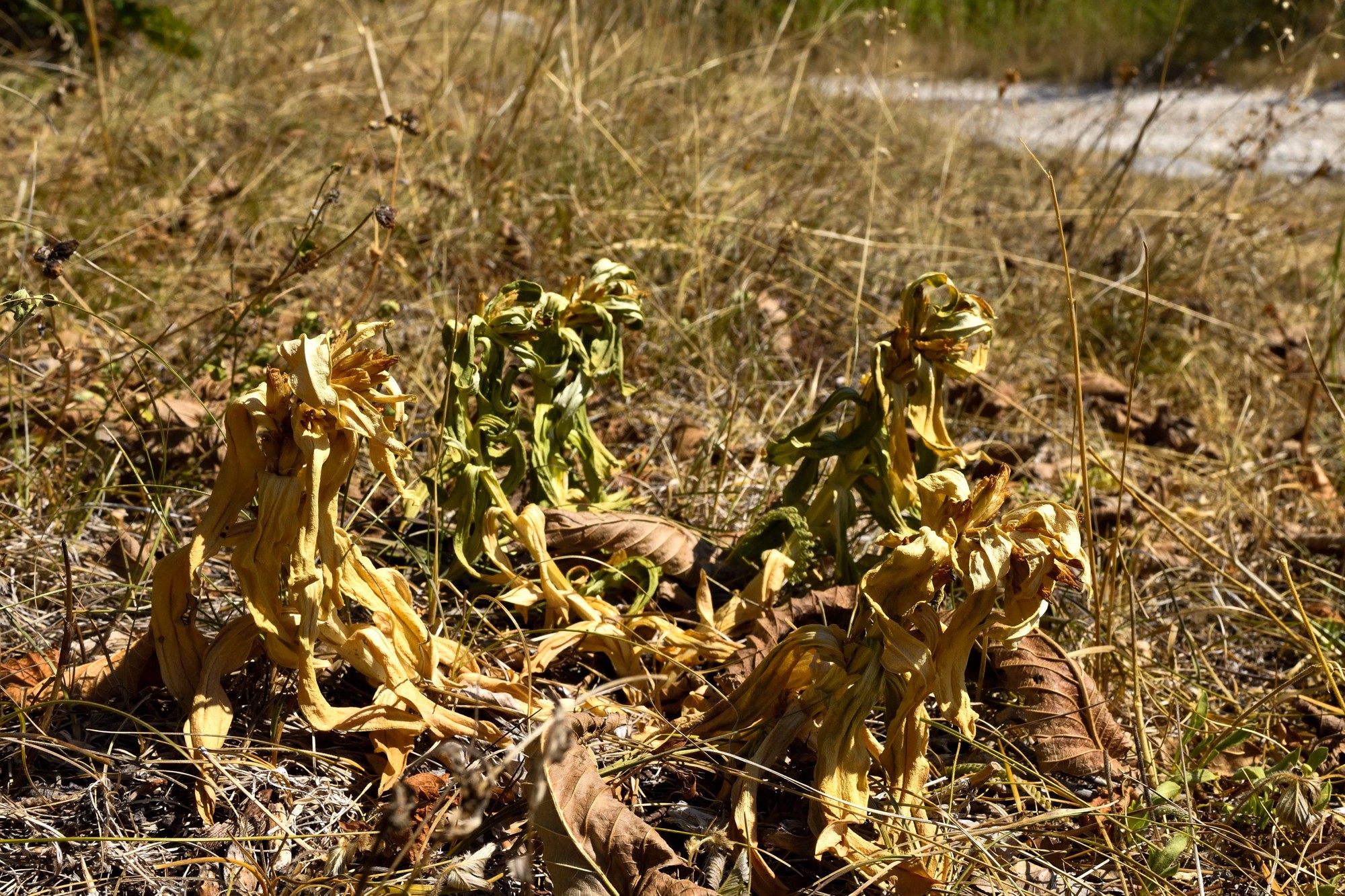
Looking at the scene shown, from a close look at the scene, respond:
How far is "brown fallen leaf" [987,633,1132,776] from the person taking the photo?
4.44ft

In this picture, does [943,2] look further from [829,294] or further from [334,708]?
[334,708]

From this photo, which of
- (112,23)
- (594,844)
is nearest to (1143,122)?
(112,23)

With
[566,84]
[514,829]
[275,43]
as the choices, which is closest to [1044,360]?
[566,84]

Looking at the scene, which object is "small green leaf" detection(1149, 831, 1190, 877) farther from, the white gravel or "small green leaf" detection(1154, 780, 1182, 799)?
the white gravel

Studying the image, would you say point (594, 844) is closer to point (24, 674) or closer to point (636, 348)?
point (24, 674)

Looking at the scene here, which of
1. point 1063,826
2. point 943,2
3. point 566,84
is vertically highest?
point 943,2

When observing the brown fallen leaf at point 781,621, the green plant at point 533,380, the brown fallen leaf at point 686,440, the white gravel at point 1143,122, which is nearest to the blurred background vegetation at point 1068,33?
the white gravel at point 1143,122

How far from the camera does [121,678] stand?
123 cm

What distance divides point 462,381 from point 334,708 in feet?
1.43

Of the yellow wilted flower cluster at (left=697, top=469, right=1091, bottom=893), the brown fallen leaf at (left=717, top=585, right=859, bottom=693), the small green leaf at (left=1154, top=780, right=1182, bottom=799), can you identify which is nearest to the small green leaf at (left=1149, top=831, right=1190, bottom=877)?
the small green leaf at (left=1154, top=780, right=1182, bottom=799)

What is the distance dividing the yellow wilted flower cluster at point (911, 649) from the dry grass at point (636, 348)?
11 centimetres

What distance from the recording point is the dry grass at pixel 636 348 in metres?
1.20

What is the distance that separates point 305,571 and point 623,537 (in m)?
0.57

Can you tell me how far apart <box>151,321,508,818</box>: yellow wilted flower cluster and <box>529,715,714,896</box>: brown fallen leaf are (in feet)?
0.63
